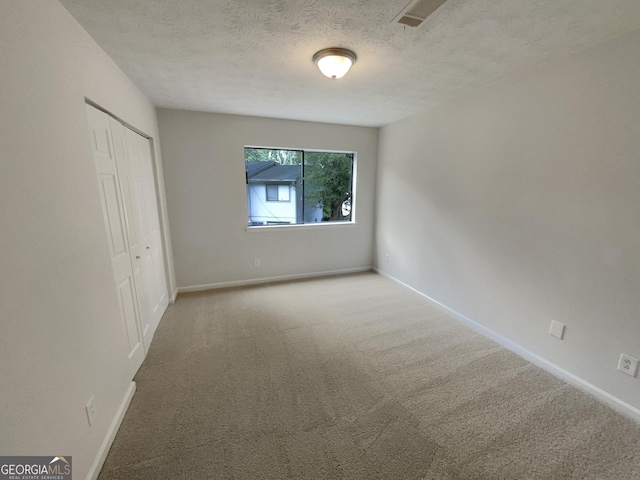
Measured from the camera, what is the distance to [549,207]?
205cm

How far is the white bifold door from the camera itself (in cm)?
176

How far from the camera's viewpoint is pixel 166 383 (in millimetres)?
1954

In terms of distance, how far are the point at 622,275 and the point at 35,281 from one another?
3.21m

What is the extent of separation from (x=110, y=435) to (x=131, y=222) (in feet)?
4.92

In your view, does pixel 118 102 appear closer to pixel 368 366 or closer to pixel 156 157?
pixel 156 157

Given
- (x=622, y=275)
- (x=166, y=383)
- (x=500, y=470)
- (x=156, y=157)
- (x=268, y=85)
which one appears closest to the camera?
(x=500, y=470)

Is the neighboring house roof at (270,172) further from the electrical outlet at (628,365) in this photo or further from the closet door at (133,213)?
the electrical outlet at (628,365)

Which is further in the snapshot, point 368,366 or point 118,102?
point 368,366

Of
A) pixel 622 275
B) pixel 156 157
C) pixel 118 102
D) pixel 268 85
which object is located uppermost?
pixel 268 85

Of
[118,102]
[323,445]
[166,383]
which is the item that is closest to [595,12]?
[323,445]

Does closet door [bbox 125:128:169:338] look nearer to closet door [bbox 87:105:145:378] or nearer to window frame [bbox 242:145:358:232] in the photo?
closet door [bbox 87:105:145:378]

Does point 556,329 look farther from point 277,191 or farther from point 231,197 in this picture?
point 231,197

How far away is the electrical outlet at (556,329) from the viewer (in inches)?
Result: 80.3

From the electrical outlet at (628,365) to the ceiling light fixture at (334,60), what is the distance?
2770 millimetres
